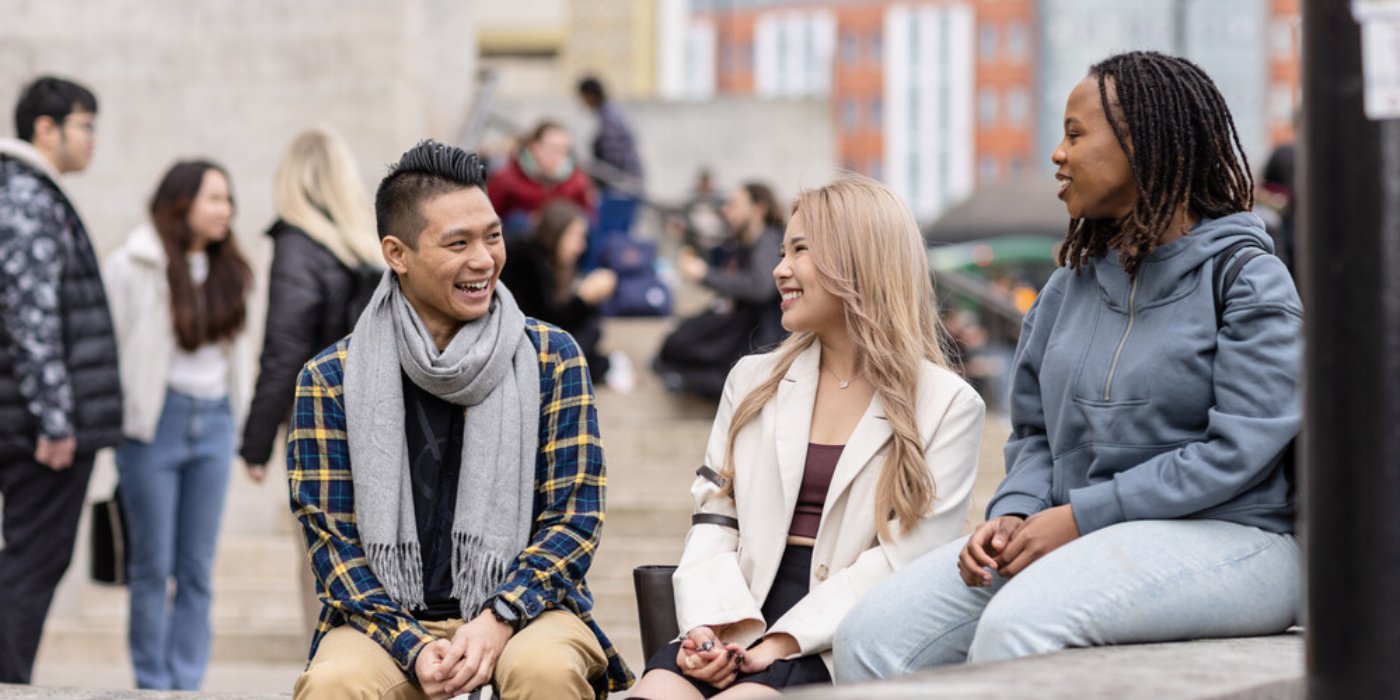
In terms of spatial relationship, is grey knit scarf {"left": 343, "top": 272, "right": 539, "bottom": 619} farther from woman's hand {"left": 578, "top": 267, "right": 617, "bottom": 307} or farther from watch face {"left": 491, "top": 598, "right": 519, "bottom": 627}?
woman's hand {"left": 578, "top": 267, "right": 617, "bottom": 307}

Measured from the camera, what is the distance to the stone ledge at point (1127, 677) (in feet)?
9.59

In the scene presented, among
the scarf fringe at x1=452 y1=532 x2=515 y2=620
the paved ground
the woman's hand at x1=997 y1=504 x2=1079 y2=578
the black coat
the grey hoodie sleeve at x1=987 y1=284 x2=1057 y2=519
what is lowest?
the paved ground

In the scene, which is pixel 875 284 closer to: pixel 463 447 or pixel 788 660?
pixel 788 660

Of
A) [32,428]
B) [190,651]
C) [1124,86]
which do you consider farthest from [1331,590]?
[190,651]

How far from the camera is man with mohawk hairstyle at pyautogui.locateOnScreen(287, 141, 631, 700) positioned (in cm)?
395

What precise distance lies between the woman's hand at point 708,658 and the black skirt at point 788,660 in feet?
0.10

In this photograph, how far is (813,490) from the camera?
419cm

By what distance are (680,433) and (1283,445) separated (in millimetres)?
5980

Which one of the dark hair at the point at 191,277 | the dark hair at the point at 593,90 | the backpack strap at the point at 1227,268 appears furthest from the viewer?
the dark hair at the point at 593,90

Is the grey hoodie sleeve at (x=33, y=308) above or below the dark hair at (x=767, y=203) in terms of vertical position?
below

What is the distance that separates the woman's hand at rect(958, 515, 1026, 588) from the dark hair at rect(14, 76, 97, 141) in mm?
4009

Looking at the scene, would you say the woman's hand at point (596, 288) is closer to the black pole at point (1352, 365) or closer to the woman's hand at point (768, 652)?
the woman's hand at point (768, 652)

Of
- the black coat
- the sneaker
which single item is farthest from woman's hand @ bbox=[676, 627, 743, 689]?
the sneaker

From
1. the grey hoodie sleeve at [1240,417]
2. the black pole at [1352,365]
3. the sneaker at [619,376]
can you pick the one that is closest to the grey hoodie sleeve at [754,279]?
the sneaker at [619,376]
